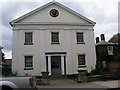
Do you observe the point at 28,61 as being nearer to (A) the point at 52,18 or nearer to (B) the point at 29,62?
(B) the point at 29,62

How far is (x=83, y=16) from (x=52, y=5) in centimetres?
429

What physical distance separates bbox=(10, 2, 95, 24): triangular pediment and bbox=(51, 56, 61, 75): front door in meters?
4.74

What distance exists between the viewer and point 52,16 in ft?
80.2

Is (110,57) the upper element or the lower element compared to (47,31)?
lower

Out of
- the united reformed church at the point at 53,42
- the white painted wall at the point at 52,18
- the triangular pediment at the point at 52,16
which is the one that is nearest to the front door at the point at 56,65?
the united reformed church at the point at 53,42

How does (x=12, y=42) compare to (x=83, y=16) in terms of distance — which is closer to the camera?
(x=12, y=42)

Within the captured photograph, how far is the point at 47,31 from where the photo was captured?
78.0 feet

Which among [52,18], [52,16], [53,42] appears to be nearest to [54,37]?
[53,42]

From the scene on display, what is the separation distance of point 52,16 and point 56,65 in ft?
20.6

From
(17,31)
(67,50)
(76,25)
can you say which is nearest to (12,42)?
(17,31)

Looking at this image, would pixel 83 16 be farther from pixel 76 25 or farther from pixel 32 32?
pixel 32 32

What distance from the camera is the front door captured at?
23.6 metres

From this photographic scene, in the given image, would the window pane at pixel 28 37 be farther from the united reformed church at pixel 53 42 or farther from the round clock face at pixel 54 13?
the round clock face at pixel 54 13

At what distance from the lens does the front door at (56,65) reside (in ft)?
77.3
